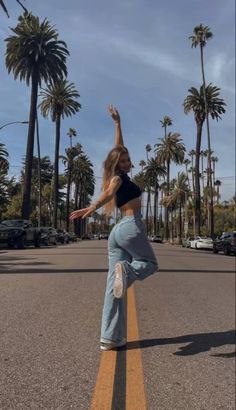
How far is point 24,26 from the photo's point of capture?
→ 43406mm

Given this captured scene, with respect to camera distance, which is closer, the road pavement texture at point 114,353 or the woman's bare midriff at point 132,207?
the road pavement texture at point 114,353

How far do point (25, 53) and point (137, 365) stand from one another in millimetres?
41348

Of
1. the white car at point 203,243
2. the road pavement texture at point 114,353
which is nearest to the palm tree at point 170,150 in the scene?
the white car at point 203,243

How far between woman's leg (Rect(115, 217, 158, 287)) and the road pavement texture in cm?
90

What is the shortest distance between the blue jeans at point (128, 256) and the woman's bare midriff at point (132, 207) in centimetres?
4

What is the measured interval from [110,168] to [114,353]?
1891 millimetres

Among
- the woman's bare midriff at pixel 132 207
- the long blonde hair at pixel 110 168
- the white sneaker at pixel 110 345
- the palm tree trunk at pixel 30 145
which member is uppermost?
the palm tree trunk at pixel 30 145

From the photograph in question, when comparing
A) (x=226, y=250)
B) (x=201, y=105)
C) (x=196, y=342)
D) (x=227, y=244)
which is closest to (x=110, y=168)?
(x=196, y=342)

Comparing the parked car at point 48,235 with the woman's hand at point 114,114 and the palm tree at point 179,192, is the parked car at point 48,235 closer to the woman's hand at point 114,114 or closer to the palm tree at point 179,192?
the woman's hand at point 114,114

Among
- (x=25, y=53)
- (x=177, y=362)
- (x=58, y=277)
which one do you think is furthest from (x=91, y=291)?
A: (x=25, y=53)

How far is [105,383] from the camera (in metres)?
4.69

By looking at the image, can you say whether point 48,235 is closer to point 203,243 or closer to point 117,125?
point 203,243

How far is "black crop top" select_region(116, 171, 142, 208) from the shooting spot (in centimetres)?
519

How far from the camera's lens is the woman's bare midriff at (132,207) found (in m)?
5.22
